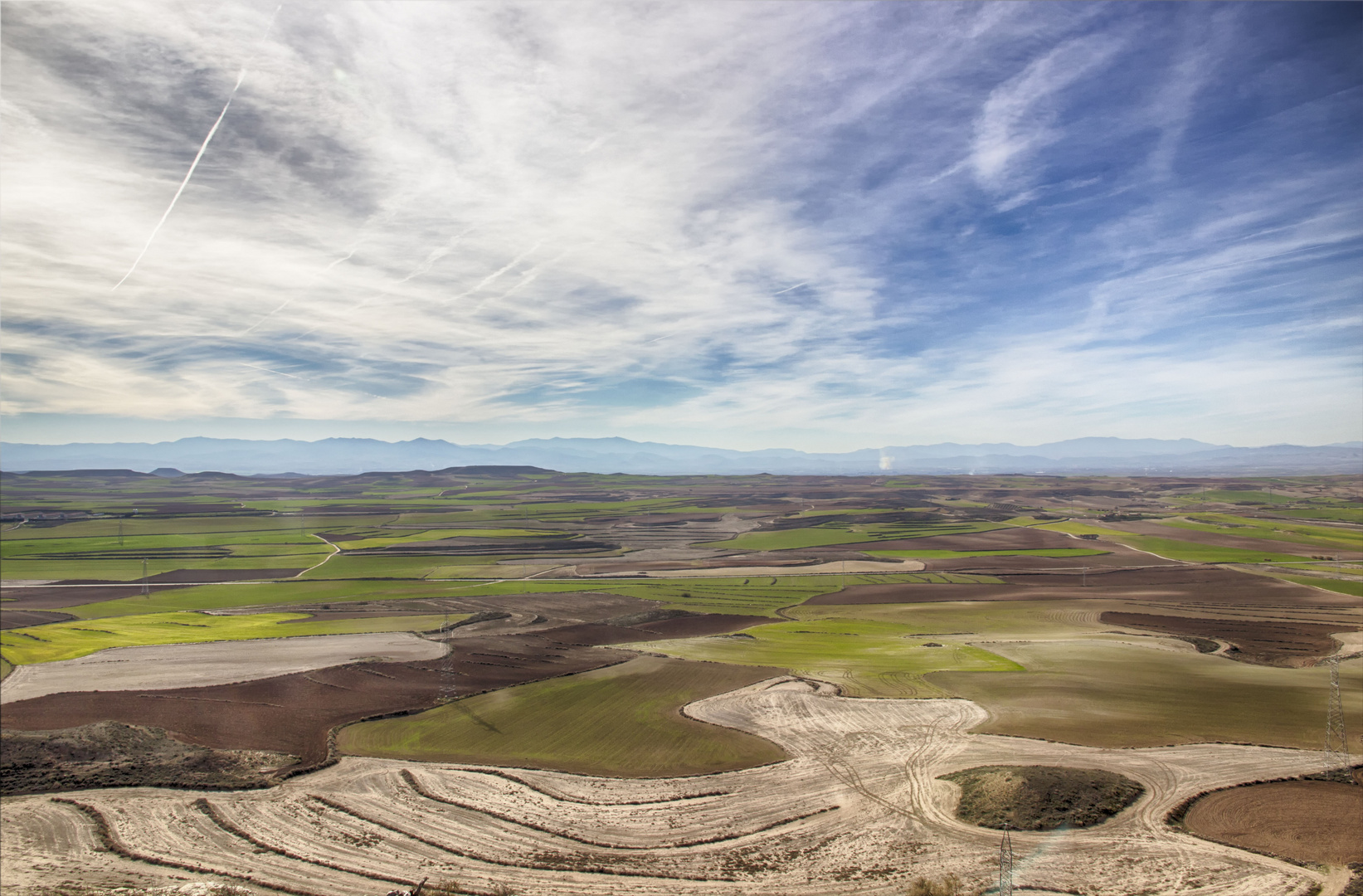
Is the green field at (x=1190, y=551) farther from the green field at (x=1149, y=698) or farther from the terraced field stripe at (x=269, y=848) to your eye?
the terraced field stripe at (x=269, y=848)

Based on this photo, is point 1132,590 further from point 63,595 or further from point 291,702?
point 63,595

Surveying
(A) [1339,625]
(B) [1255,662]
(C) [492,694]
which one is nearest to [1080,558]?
(A) [1339,625]

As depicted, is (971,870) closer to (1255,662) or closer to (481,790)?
(481,790)

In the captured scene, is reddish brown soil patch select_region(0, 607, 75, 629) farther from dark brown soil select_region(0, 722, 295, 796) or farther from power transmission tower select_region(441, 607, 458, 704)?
power transmission tower select_region(441, 607, 458, 704)

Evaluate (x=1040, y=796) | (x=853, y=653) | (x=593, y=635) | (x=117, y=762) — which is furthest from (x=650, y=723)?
(x=117, y=762)

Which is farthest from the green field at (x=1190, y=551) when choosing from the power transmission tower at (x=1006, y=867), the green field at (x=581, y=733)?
the power transmission tower at (x=1006, y=867)
